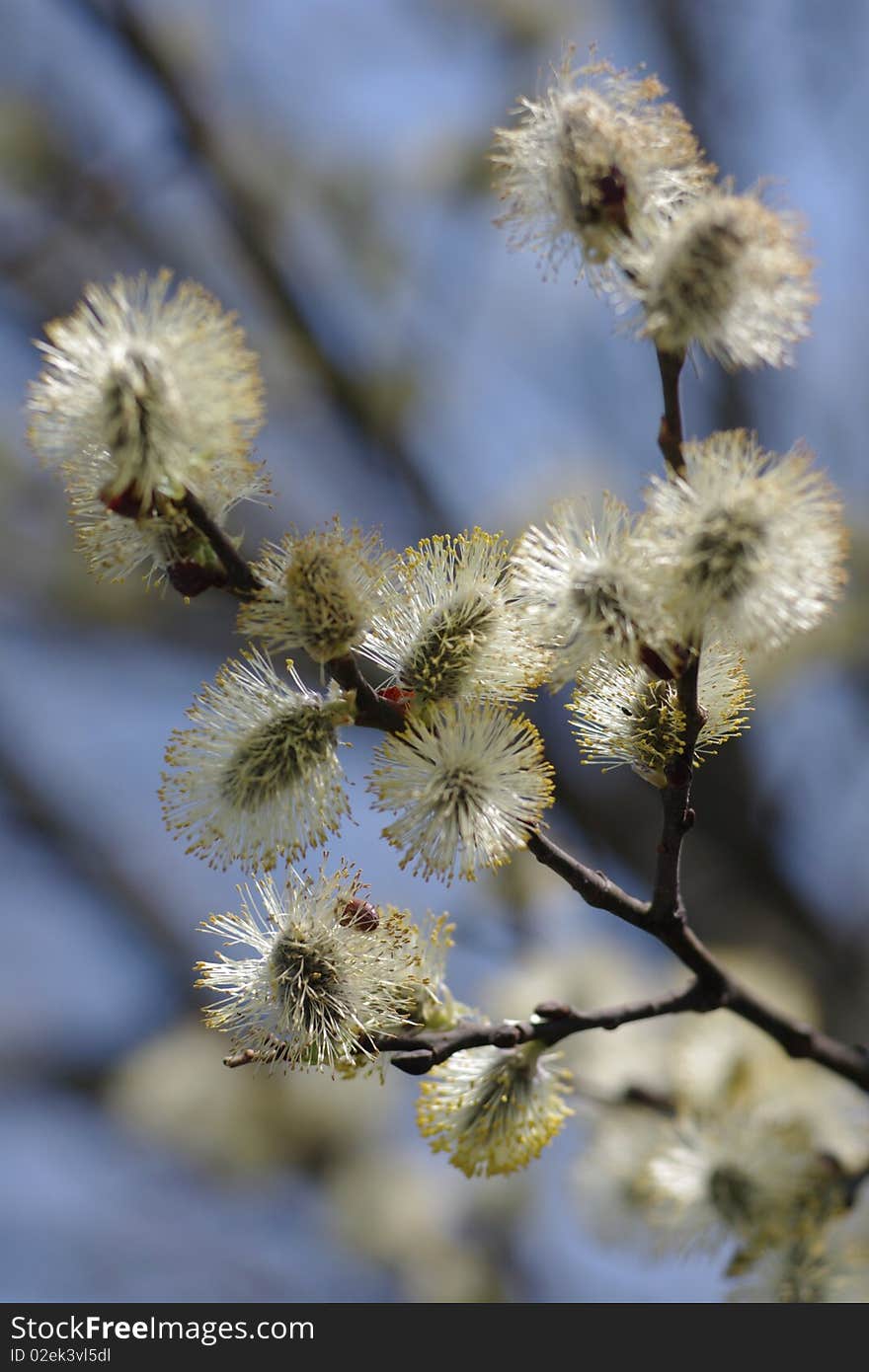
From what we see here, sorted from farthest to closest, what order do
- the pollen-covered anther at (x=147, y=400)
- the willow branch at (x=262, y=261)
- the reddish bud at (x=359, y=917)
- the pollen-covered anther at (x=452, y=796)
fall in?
the willow branch at (x=262, y=261) < the reddish bud at (x=359, y=917) < the pollen-covered anther at (x=452, y=796) < the pollen-covered anther at (x=147, y=400)

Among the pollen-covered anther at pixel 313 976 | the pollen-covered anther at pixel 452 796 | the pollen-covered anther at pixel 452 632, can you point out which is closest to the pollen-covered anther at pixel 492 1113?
the pollen-covered anther at pixel 313 976

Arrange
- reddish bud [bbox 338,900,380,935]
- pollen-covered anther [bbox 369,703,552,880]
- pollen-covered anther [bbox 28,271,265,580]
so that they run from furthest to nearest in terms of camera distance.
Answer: reddish bud [bbox 338,900,380,935] → pollen-covered anther [bbox 369,703,552,880] → pollen-covered anther [bbox 28,271,265,580]

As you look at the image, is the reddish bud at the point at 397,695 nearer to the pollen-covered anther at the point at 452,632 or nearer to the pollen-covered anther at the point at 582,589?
the pollen-covered anther at the point at 452,632

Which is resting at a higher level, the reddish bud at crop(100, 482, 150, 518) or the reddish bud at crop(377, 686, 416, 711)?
the reddish bud at crop(100, 482, 150, 518)

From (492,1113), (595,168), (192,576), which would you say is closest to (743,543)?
(595,168)

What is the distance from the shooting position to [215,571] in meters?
A: 0.95

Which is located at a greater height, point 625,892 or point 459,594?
point 459,594

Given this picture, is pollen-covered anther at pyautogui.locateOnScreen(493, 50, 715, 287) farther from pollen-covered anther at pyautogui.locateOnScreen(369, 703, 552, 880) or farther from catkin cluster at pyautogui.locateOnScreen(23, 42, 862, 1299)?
pollen-covered anther at pyautogui.locateOnScreen(369, 703, 552, 880)

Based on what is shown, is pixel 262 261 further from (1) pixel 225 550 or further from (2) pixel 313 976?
(2) pixel 313 976

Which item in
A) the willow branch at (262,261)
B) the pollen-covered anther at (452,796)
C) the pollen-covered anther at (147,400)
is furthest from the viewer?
the willow branch at (262,261)

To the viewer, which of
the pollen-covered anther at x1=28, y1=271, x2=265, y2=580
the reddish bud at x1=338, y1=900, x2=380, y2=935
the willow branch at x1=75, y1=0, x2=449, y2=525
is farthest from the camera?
the willow branch at x1=75, y1=0, x2=449, y2=525

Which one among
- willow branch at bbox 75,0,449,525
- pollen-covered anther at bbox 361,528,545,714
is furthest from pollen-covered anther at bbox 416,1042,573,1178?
willow branch at bbox 75,0,449,525

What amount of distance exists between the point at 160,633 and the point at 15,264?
3.42ft
